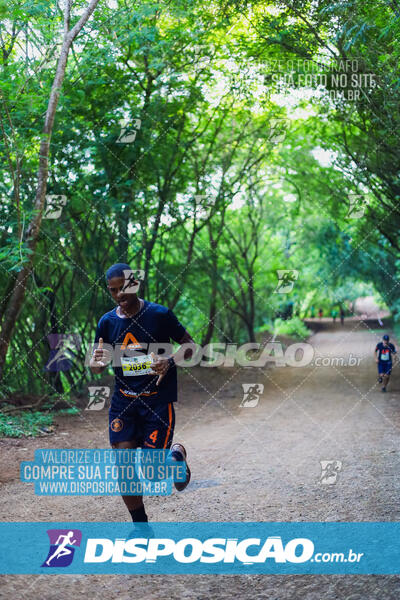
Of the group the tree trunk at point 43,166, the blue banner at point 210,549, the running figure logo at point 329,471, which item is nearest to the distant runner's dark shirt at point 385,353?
the running figure logo at point 329,471

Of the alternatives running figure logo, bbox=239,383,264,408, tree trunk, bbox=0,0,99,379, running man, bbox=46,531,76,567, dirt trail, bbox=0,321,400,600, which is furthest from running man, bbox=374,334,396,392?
running man, bbox=46,531,76,567

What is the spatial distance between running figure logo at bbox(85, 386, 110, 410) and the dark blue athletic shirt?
8.09 meters

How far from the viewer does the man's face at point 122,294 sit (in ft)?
14.0

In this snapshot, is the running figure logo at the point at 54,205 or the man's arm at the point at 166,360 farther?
the running figure logo at the point at 54,205

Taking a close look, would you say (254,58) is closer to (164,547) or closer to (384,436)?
(384,436)

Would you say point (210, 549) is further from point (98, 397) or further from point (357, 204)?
point (357, 204)

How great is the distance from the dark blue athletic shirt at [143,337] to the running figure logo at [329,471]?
9.24 feet

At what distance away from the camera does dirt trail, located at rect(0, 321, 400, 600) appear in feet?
12.4

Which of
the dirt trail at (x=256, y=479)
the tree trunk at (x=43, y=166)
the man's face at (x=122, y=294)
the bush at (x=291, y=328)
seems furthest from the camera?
the bush at (x=291, y=328)

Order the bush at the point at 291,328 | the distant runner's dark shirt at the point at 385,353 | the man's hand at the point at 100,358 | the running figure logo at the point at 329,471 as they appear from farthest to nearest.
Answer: the bush at the point at 291,328 < the distant runner's dark shirt at the point at 385,353 < the running figure logo at the point at 329,471 < the man's hand at the point at 100,358

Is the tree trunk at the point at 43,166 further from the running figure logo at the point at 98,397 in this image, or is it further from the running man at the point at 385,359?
the running man at the point at 385,359

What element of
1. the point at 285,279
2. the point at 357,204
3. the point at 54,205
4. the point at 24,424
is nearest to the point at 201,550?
the point at 24,424

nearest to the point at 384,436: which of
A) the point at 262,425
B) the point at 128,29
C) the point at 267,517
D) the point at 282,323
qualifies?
the point at 262,425

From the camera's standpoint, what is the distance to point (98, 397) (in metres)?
12.7
